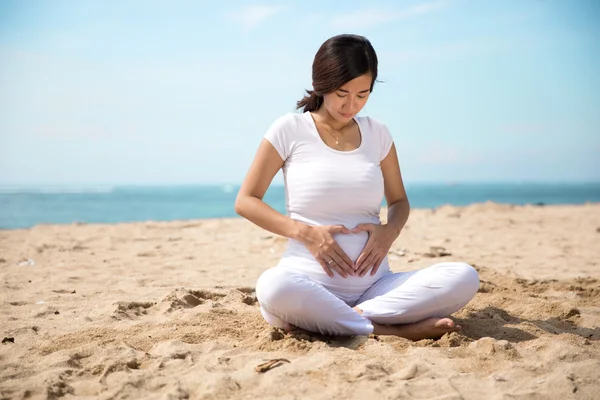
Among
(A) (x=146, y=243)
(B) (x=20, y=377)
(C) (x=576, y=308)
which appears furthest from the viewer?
(A) (x=146, y=243)

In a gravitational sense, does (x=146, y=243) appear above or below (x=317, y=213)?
below

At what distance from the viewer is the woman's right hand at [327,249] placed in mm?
2848

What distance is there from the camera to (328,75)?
2.95 meters

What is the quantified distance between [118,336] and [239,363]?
874 millimetres

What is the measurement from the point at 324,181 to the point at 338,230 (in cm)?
28

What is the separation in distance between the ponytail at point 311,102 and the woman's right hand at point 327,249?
84 cm

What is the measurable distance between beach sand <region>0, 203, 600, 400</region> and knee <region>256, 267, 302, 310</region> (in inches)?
8.7

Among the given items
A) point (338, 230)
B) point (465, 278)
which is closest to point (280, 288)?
point (338, 230)

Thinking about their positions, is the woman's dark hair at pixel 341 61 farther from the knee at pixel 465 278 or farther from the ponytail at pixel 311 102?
the knee at pixel 465 278

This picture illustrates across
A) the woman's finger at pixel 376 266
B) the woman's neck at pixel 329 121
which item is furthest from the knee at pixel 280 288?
the woman's neck at pixel 329 121

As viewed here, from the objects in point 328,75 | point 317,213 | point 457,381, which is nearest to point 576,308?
point 457,381

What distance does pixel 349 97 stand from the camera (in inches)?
117

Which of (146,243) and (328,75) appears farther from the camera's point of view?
(146,243)

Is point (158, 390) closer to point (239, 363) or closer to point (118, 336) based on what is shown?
point (239, 363)
